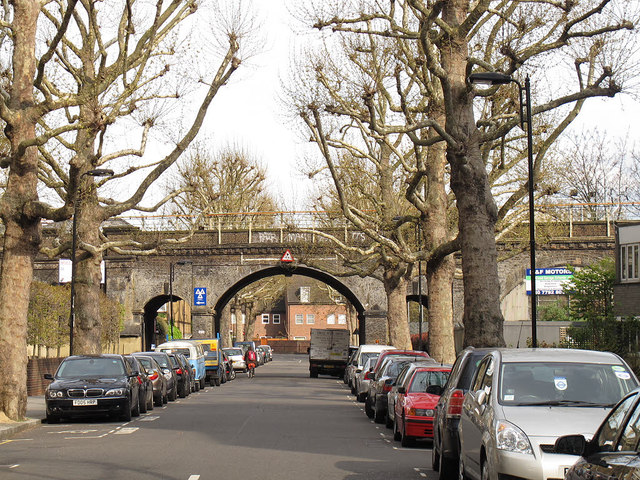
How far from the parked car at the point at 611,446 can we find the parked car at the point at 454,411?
5.65 m

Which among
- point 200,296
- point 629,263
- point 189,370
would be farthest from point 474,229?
point 200,296

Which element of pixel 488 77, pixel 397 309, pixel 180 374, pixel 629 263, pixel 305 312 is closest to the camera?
pixel 488 77

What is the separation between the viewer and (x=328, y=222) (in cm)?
4825

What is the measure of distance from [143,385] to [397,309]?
66.3ft

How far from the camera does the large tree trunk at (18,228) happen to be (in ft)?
69.6

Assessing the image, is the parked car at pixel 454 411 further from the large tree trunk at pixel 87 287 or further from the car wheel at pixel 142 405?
the large tree trunk at pixel 87 287

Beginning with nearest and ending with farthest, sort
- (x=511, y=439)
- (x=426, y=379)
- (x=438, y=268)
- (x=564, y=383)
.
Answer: (x=511, y=439) < (x=564, y=383) < (x=426, y=379) < (x=438, y=268)

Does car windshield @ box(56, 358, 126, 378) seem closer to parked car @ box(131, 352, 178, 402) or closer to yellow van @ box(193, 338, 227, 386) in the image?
parked car @ box(131, 352, 178, 402)

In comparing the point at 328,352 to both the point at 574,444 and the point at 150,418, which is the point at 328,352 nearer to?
the point at 150,418

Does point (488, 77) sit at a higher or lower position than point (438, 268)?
higher

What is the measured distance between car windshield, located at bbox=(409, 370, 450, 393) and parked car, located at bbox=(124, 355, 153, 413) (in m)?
8.36

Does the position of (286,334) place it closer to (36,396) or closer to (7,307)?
(36,396)

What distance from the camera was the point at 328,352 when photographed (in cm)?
5516

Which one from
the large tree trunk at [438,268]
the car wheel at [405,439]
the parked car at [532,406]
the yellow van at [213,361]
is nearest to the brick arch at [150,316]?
the yellow van at [213,361]
